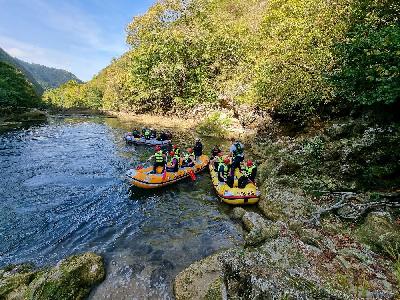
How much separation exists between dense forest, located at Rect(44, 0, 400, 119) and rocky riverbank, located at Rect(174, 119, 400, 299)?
2517mm

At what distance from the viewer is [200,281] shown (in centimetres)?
909

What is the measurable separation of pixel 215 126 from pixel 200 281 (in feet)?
84.9

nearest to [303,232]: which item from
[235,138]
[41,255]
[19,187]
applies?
[41,255]

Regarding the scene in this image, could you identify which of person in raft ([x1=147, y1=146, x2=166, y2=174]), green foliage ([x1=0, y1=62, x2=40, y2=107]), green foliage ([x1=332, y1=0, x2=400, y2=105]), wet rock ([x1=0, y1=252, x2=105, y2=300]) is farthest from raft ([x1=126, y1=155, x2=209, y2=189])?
green foliage ([x1=0, y1=62, x2=40, y2=107])

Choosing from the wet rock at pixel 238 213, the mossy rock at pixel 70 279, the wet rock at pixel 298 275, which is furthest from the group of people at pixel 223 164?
the mossy rock at pixel 70 279

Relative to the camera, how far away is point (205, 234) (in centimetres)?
1264

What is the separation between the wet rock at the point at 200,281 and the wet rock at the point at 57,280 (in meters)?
2.54

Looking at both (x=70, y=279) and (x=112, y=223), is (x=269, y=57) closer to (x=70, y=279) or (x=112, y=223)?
(x=112, y=223)

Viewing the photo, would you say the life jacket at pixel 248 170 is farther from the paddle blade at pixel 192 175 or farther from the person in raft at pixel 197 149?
the person in raft at pixel 197 149

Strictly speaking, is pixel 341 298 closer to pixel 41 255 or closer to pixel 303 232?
pixel 303 232

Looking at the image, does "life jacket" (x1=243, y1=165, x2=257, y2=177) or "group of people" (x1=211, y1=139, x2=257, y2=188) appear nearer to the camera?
"group of people" (x1=211, y1=139, x2=257, y2=188)

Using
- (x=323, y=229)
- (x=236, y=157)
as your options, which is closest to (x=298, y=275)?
(x=323, y=229)

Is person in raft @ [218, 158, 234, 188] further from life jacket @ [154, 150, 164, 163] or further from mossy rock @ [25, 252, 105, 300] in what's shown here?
mossy rock @ [25, 252, 105, 300]

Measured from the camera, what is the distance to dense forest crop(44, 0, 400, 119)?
1241 cm
